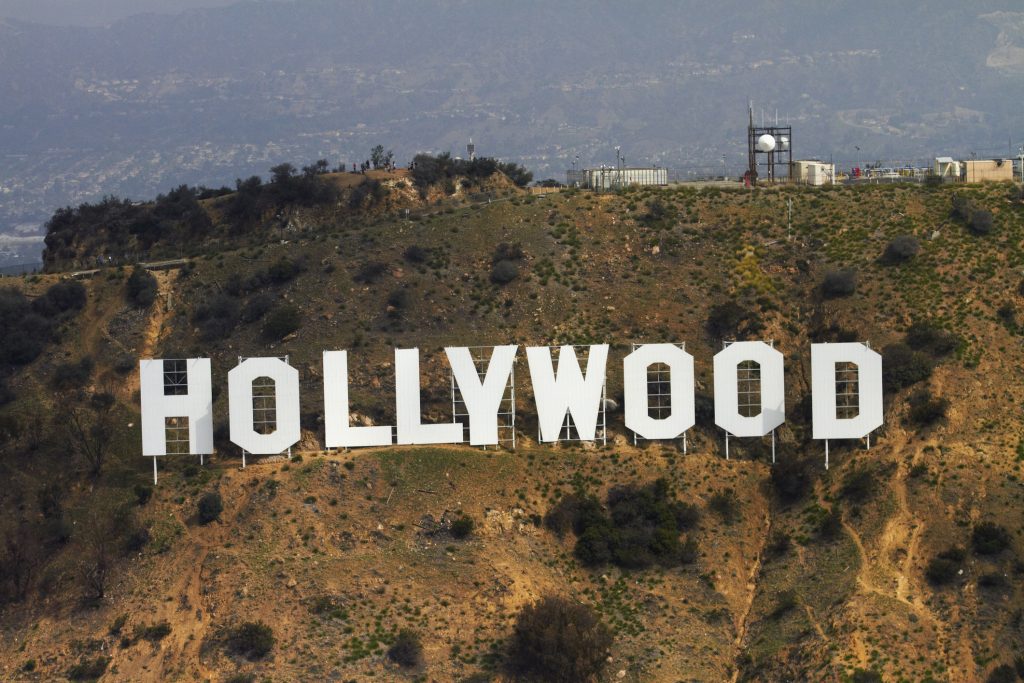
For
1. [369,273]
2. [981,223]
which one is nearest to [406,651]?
[369,273]

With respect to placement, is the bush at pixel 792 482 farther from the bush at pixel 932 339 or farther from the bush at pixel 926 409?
the bush at pixel 932 339

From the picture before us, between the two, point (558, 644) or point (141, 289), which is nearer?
point (558, 644)

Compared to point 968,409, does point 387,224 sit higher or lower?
higher

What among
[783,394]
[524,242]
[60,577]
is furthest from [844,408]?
[60,577]

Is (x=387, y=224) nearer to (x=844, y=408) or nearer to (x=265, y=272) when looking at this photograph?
(x=265, y=272)

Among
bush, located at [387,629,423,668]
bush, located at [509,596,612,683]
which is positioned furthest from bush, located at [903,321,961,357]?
bush, located at [387,629,423,668]

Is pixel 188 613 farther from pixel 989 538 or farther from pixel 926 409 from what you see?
pixel 926 409
